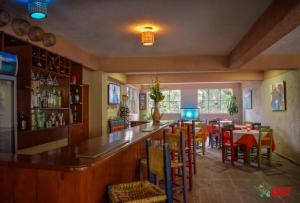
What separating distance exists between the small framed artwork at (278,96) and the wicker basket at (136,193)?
18.8 feet

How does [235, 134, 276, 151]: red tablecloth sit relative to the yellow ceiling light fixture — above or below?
below

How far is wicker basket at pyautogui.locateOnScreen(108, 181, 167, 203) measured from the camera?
1758 millimetres

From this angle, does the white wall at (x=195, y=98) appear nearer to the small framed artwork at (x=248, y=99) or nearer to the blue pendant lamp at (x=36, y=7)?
the small framed artwork at (x=248, y=99)

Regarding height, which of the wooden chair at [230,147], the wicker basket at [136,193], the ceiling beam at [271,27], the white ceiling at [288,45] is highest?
the white ceiling at [288,45]

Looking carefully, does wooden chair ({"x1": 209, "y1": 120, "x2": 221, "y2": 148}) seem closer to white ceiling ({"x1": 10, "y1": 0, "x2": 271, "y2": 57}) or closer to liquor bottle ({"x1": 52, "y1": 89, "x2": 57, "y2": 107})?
white ceiling ({"x1": 10, "y1": 0, "x2": 271, "y2": 57})

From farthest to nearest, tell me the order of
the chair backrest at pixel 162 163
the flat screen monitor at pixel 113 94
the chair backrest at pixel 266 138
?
the flat screen monitor at pixel 113 94 → the chair backrest at pixel 266 138 → the chair backrest at pixel 162 163

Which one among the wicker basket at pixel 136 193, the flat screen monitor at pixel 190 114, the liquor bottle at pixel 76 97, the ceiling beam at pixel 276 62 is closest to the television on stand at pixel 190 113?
the flat screen monitor at pixel 190 114

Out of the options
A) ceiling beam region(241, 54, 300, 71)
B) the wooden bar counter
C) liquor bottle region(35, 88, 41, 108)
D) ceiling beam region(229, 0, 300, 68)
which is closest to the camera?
the wooden bar counter

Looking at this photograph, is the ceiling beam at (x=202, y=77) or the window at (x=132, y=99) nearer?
the ceiling beam at (x=202, y=77)

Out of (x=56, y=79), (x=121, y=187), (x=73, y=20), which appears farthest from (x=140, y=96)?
(x=121, y=187)

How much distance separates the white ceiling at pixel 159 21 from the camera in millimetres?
3033

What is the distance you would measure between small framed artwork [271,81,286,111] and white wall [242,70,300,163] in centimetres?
→ 11

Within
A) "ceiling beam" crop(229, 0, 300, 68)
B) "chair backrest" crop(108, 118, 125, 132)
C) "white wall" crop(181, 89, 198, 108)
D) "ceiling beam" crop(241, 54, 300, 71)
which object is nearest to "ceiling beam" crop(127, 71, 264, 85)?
"chair backrest" crop(108, 118, 125, 132)

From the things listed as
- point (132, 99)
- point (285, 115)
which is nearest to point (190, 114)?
point (132, 99)
